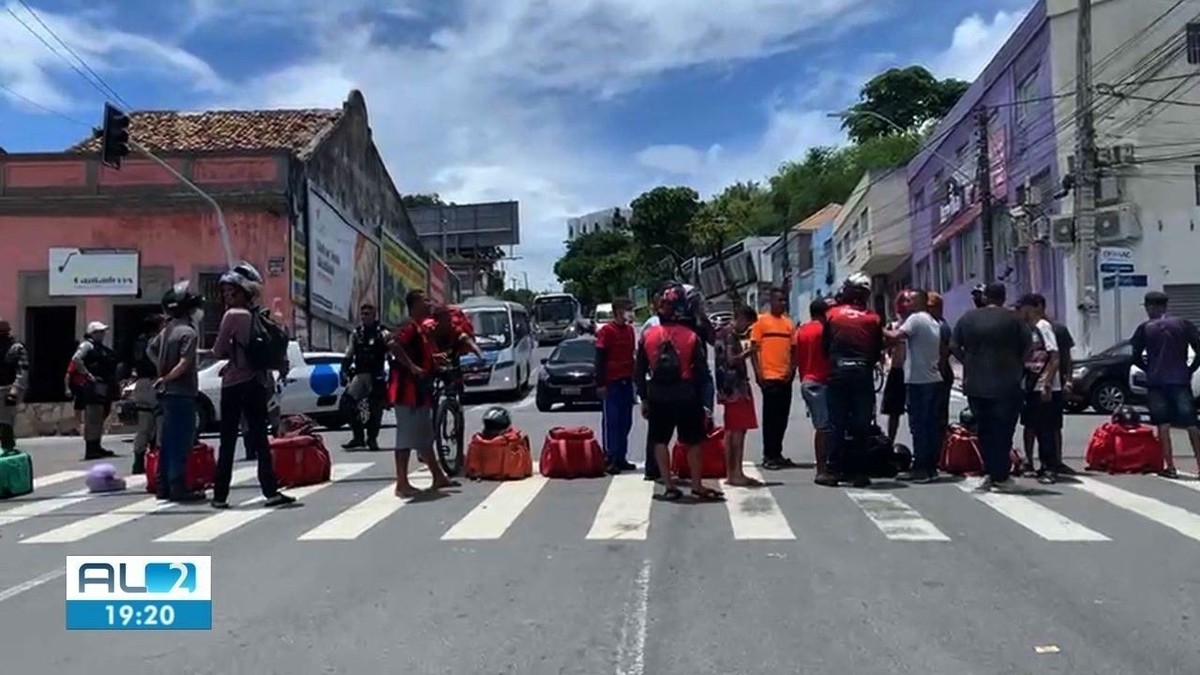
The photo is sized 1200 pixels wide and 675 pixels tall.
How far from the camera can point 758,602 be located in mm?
6953

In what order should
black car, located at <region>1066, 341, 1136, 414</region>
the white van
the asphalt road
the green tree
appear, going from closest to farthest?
the asphalt road
black car, located at <region>1066, 341, 1136, 414</region>
the white van
the green tree

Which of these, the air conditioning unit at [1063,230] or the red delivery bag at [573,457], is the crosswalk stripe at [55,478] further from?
the air conditioning unit at [1063,230]

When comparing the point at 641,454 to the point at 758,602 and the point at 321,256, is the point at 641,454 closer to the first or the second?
the point at 758,602

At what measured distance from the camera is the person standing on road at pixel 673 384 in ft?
33.7

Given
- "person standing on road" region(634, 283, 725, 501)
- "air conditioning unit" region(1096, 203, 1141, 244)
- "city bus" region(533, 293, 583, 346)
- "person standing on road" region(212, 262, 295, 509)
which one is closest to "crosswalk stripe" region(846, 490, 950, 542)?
"person standing on road" region(634, 283, 725, 501)

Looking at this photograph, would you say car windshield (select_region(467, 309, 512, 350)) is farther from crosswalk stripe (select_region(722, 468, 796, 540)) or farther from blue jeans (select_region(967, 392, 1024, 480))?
blue jeans (select_region(967, 392, 1024, 480))

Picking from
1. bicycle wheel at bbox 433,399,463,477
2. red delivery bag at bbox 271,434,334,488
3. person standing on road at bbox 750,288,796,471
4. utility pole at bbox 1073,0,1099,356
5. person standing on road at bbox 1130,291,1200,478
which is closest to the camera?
person standing on road at bbox 1130,291,1200,478

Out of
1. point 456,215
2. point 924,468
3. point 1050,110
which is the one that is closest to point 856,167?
point 456,215

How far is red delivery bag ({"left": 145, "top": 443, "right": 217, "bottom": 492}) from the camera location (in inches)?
447

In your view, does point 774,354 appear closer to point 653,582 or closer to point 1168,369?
point 1168,369

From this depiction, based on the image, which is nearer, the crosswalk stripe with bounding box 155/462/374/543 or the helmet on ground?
the crosswalk stripe with bounding box 155/462/374/543

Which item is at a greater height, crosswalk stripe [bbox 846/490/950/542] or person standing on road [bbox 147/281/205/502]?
person standing on road [bbox 147/281/205/502]

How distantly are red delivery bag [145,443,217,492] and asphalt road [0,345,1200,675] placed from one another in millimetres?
464

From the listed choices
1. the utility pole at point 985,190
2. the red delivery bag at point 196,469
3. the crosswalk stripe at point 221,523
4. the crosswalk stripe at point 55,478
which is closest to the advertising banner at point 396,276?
the utility pole at point 985,190
